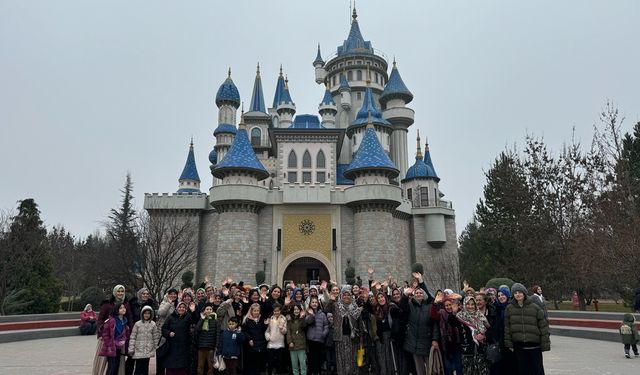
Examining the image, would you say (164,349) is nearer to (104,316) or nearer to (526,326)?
(104,316)

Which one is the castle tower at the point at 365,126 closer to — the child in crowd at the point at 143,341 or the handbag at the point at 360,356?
the handbag at the point at 360,356

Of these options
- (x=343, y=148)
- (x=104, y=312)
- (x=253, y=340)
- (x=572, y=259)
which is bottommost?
(x=253, y=340)

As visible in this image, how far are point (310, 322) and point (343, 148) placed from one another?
108 ft

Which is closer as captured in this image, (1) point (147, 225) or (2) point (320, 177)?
(1) point (147, 225)

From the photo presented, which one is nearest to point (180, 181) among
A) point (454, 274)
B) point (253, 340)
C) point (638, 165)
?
point (454, 274)

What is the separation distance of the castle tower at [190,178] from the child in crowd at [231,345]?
108ft

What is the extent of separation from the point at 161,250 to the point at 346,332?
772 inches

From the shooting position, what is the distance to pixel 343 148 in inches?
1553

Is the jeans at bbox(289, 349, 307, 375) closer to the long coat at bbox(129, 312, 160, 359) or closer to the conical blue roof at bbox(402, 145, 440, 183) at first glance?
the long coat at bbox(129, 312, 160, 359)

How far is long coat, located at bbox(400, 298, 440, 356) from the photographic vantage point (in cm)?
652

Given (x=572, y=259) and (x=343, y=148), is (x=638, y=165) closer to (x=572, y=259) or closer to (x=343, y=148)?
(x=572, y=259)

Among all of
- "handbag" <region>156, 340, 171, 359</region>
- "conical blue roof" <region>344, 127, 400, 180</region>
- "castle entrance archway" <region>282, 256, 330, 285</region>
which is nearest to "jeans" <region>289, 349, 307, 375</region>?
"handbag" <region>156, 340, 171, 359</region>

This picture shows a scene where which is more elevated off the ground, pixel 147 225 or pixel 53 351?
pixel 147 225

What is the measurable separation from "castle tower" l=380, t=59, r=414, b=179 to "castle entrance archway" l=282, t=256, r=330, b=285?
1390cm
